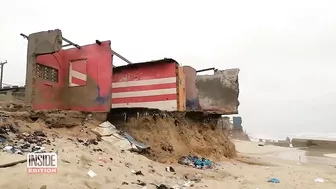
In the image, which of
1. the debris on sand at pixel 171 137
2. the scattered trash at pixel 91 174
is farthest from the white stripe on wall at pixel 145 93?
the scattered trash at pixel 91 174

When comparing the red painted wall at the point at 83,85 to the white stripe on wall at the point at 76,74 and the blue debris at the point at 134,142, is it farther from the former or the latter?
the blue debris at the point at 134,142

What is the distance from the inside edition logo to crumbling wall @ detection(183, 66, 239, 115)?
7.82 m

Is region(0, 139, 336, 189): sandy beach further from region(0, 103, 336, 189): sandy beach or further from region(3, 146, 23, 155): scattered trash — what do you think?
region(3, 146, 23, 155): scattered trash

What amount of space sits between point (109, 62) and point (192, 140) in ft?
10.6

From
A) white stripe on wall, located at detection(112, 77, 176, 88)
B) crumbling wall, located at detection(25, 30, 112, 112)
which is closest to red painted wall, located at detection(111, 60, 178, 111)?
white stripe on wall, located at detection(112, 77, 176, 88)

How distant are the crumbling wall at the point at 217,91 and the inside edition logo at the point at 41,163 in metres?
7.82

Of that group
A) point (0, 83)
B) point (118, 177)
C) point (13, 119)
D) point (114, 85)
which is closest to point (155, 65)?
point (114, 85)

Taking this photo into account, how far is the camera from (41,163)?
412 cm

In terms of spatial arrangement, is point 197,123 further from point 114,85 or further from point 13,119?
point 13,119

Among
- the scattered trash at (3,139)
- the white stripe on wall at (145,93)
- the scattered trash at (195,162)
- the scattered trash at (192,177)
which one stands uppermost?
the white stripe on wall at (145,93)

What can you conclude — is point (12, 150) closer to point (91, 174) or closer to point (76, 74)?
point (91, 174)

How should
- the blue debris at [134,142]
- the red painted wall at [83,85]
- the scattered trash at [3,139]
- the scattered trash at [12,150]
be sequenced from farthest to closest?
the red painted wall at [83,85]
the blue debris at [134,142]
the scattered trash at [3,139]
the scattered trash at [12,150]

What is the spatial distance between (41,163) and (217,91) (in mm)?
9325

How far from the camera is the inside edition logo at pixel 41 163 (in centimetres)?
388
